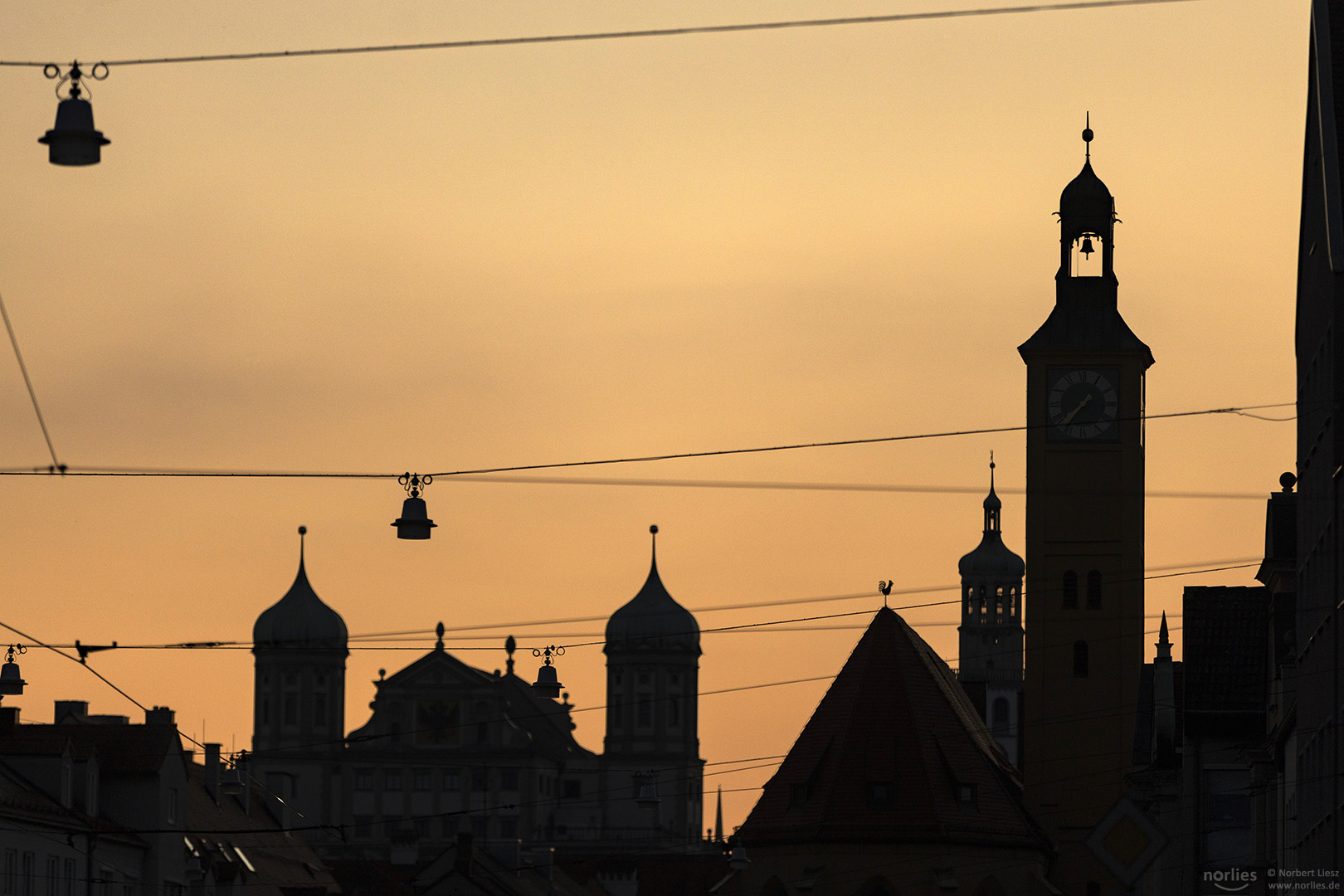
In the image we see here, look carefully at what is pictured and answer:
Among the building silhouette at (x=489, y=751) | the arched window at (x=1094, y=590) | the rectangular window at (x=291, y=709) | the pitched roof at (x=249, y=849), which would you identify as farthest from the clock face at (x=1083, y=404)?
the rectangular window at (x=291, y=709)

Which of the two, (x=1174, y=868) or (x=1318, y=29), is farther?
(x=1174, y=868)

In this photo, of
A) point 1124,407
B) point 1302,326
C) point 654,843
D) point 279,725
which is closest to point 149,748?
point 1124,407

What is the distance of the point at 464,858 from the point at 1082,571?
23191mm

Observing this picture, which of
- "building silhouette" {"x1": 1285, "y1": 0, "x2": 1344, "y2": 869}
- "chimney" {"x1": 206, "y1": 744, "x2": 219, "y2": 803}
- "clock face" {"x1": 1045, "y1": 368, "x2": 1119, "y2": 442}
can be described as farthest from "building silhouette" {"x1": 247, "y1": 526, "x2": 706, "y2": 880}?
"building silhouette" {"x1": 1285, "y1": 0, "x2": 1344, "y2": 869}

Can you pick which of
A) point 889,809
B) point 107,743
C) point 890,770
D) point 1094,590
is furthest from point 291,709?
point 107,743

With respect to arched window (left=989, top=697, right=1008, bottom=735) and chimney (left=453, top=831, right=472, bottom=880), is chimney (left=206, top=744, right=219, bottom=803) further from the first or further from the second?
arched window (left=989, top=697, right=1008, bottom=735)

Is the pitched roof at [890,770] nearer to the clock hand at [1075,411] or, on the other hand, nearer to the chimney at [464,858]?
the clock hand at [1075,411]

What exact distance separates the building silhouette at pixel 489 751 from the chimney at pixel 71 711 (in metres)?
54.6

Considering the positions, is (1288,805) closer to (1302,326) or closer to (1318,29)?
(1302,326)

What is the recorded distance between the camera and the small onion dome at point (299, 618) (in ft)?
574

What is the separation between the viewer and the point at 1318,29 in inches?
1222

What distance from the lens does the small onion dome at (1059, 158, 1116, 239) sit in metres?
74.4

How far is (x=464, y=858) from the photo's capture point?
86.6 m

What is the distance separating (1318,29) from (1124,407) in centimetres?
4239
